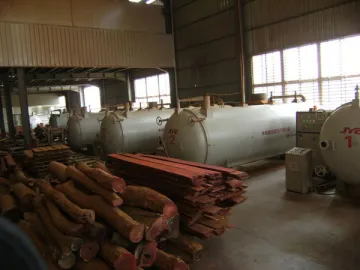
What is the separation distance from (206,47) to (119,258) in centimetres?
1256

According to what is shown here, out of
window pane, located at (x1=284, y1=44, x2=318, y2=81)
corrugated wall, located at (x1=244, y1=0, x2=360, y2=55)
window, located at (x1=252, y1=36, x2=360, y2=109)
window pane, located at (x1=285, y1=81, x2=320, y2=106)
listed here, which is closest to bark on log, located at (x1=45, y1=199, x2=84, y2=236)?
window, located at (x1=252, y1=36, x2=360, y2=109)

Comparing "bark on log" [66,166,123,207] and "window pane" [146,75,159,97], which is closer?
"bark on log" [66,166,123,207]

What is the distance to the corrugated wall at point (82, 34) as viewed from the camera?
10602 millimetres

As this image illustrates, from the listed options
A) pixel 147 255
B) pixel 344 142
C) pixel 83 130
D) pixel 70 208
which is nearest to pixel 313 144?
pixel 344 142

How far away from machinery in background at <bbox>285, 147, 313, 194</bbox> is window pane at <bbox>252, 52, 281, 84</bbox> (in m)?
6.14

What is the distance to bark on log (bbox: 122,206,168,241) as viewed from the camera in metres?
2.81

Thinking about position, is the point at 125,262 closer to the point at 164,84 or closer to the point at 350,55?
the point at 350,55

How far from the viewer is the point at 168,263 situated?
284 cm

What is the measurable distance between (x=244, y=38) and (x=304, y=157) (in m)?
8.13

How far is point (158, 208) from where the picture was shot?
9.90ft

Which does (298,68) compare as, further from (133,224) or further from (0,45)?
(0,45)

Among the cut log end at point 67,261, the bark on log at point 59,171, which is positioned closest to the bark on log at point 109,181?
the cut log end at point 67,261

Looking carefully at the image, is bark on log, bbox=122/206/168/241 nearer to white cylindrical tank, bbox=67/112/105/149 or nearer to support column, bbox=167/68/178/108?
white cylindrical tank, bbox=67/112/105/149

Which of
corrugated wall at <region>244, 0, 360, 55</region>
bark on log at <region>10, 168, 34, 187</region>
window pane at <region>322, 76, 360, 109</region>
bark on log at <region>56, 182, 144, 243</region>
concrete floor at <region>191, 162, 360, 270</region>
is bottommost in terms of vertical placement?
concrete floor at <region>191, 162, 360, 270</region>
